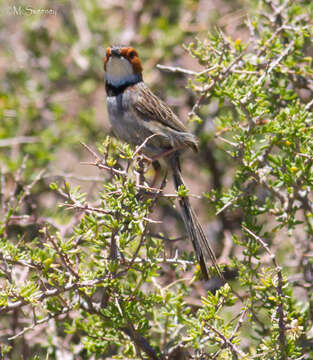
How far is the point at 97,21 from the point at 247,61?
A: 2643 mm

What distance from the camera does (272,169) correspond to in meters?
2.74

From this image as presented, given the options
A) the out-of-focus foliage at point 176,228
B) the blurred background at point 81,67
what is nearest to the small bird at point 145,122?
the out-of-focus foliage at point 176,228

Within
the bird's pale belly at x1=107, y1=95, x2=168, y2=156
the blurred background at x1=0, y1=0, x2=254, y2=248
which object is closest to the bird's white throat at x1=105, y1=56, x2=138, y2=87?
the bird's pale belly at x1=107, y1=95, x2=168, y2=156

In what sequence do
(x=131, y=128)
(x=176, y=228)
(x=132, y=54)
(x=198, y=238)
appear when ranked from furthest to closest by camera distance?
(x=176, y=228) < (x=132, y=54) < (x=131, y=128) < (x=198, y=238)

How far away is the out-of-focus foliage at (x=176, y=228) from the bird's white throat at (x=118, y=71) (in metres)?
0.60

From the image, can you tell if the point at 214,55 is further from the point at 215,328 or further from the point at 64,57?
the point at 64,57

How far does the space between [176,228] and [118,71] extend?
66.1 inches

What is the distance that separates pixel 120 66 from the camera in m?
3.73

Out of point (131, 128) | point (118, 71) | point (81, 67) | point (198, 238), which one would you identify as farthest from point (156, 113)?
point (81, 67)

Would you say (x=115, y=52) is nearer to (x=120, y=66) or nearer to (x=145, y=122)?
(x=120, y=66)

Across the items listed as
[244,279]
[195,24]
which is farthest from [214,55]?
[195,24]

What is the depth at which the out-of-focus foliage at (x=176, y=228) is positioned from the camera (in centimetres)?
233

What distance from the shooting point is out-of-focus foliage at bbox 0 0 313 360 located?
7.64 feet

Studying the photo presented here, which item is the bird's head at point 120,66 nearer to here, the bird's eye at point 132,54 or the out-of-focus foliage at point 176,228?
the bird's eye at point 132,54
